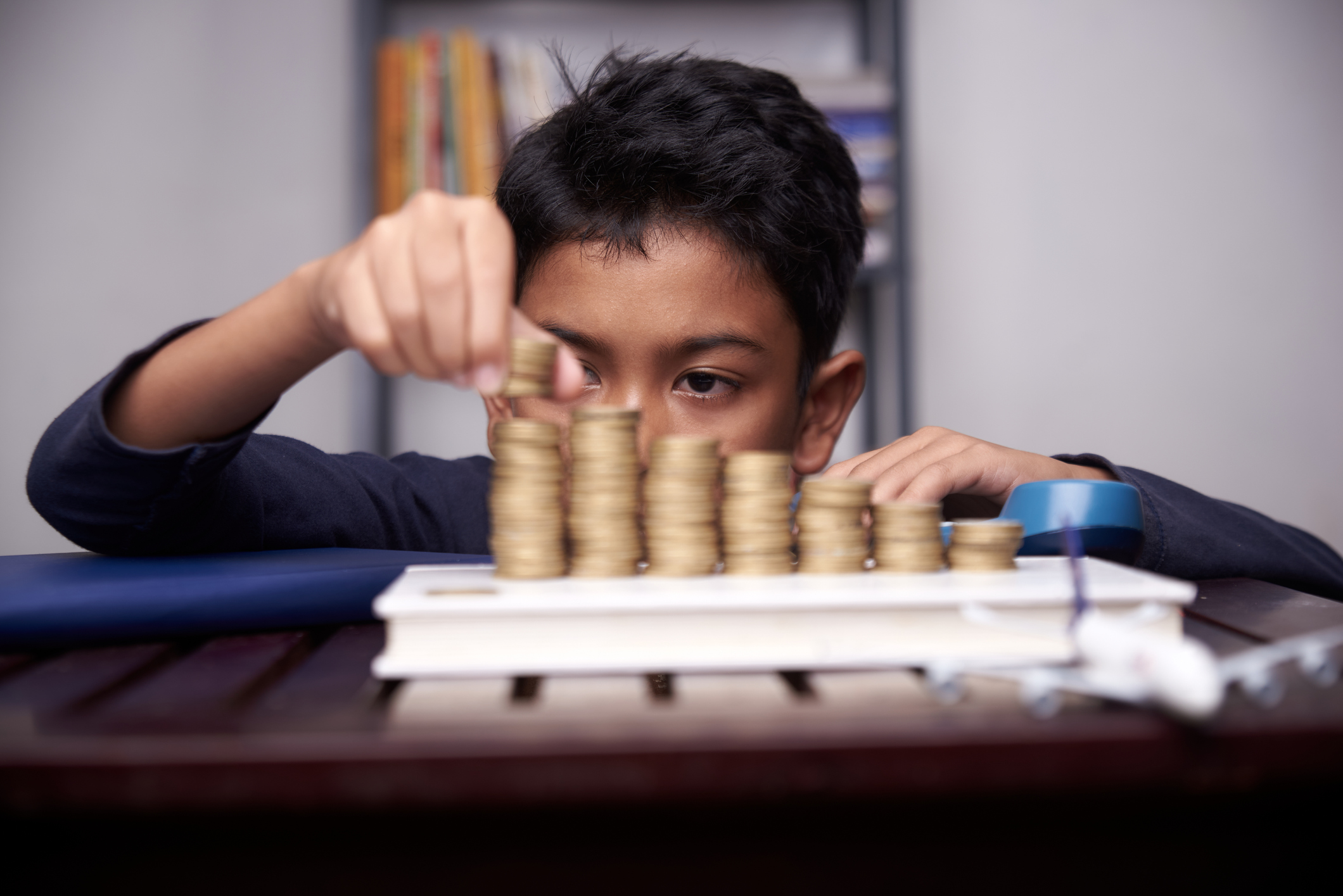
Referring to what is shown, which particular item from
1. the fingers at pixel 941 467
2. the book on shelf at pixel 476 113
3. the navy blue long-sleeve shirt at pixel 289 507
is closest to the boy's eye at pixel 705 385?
the fingers at pixel 941 467

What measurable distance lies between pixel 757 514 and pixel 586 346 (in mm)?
609

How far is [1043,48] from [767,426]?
Result: 5.10 ft

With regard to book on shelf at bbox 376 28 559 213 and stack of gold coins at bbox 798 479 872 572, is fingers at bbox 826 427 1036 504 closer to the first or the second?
stack of gold coins at bbox 798 479 872 572

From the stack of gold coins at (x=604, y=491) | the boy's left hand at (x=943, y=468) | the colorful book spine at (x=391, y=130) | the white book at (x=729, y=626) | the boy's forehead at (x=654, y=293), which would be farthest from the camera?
the colorful book spine at (x=391, y=130)

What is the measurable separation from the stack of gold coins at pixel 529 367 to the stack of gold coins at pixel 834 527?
0.76ft

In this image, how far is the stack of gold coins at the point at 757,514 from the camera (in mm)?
679

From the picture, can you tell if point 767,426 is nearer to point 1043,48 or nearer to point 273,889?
point 273,889

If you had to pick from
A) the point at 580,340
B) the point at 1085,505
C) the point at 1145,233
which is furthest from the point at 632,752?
the point at 1145,233

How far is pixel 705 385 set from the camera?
130 centimetres

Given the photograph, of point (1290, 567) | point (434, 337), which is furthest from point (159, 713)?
point (1290, 567)

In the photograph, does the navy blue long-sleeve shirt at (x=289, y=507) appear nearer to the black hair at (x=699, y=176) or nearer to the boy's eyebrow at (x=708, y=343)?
the black hair at (x=699, y=176)

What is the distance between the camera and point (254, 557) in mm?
933

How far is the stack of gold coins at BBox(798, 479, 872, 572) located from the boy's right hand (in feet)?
0.77

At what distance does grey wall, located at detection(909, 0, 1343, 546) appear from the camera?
6.75ft
